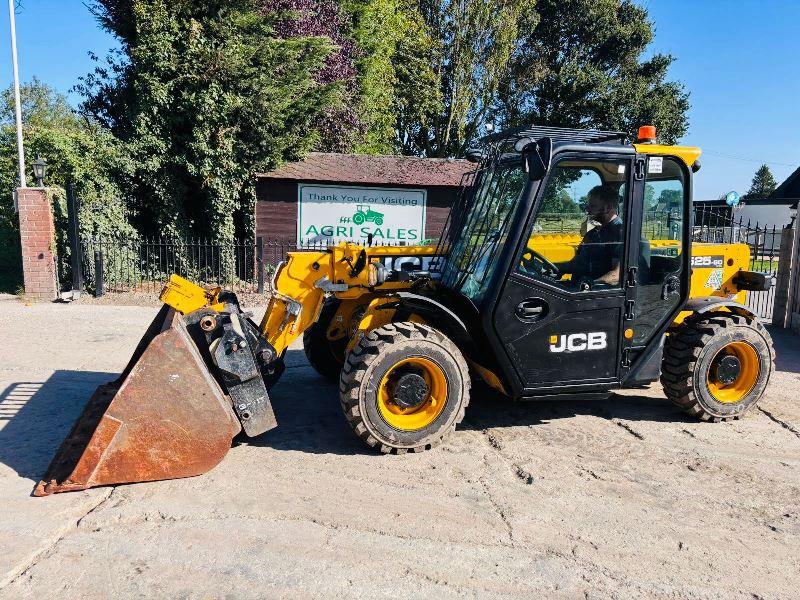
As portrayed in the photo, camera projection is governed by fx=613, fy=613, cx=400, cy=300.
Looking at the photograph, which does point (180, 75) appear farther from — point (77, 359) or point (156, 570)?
point (156, 570)

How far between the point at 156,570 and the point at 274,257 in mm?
12585

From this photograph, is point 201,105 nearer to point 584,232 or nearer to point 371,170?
point 371,170

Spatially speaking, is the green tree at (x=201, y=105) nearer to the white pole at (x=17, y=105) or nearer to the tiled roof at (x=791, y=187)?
the white pole at (x=17, y=105)

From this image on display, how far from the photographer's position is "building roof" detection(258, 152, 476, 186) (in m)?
15.4

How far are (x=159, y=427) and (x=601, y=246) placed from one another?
138 inches

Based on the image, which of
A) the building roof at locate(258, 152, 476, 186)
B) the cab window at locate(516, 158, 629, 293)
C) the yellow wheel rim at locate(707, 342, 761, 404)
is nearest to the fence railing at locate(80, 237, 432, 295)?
the building roof at locate(258, 152, 476, 186)

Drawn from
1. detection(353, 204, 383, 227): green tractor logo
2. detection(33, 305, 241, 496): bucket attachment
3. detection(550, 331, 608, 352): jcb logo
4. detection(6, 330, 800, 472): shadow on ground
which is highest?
detection(353, 204, 383, 227): green tractor logo

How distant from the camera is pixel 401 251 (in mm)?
5777

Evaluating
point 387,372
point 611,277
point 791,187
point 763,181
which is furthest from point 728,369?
point 763,181

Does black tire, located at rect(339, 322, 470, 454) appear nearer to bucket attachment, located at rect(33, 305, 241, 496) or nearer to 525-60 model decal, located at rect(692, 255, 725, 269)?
bucket attachment, located at rect(33, 305, 241, 496)

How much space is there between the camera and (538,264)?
474cm

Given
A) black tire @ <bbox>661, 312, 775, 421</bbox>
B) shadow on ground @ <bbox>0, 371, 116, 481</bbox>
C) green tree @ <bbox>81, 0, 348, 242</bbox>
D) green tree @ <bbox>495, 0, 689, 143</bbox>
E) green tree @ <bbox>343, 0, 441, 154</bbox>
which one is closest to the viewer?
shadow on ground @ <bbox>0, 371, 116, 481</bbox>

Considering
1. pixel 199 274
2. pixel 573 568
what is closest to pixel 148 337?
pixel 573 568

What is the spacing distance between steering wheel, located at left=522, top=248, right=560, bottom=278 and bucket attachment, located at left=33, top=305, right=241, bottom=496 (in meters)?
2.42
